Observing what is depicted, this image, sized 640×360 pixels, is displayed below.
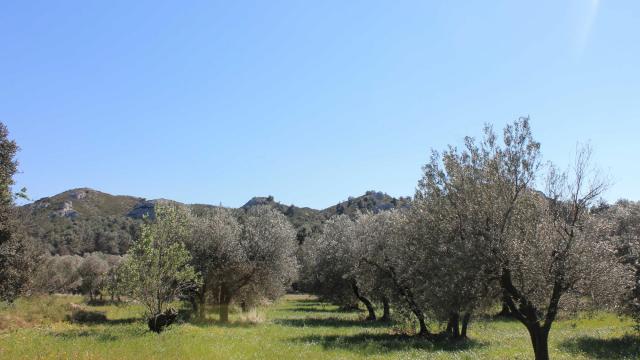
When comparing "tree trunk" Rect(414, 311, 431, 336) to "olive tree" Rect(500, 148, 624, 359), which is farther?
"tree trunk" Rect(414, 311, 431, 336)

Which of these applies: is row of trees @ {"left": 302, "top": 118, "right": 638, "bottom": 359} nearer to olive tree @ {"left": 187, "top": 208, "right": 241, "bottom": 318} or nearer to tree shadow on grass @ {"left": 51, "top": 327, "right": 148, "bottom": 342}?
tree shadow on grass @ {"left": 51, "top": 327, "right": 148, "bottom": 342}

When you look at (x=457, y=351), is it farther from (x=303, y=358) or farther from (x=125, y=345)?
(x=125, y=345)

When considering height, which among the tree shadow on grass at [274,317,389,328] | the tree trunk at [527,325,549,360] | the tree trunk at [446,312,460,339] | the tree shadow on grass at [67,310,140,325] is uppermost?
the tree trunk at [527,325,549,360]

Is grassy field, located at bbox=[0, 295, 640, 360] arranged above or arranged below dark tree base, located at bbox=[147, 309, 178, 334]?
below

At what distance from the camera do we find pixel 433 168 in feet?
63.5

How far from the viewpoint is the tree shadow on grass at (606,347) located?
2309 cm

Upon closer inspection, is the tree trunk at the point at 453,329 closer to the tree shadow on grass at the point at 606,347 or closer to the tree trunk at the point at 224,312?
the tree shadow on grass at the point at 606,347

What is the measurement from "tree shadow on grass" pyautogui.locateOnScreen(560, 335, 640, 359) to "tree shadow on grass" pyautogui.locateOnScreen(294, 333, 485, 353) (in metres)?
5.04

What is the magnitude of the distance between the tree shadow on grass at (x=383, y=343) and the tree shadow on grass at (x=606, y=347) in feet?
16.5

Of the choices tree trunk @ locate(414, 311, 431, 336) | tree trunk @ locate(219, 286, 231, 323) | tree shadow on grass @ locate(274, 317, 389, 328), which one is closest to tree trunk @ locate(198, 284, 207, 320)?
tree trunk @ locate(219, 286, 231, 323)

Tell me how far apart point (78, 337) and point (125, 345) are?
474 cm

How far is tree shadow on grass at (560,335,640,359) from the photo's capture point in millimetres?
23091

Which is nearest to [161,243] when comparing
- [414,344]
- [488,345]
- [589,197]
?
[414,344]

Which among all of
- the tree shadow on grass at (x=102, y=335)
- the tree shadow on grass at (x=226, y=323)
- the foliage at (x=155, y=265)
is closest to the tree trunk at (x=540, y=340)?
the tree shadow on grass at (x=102, y=335)
